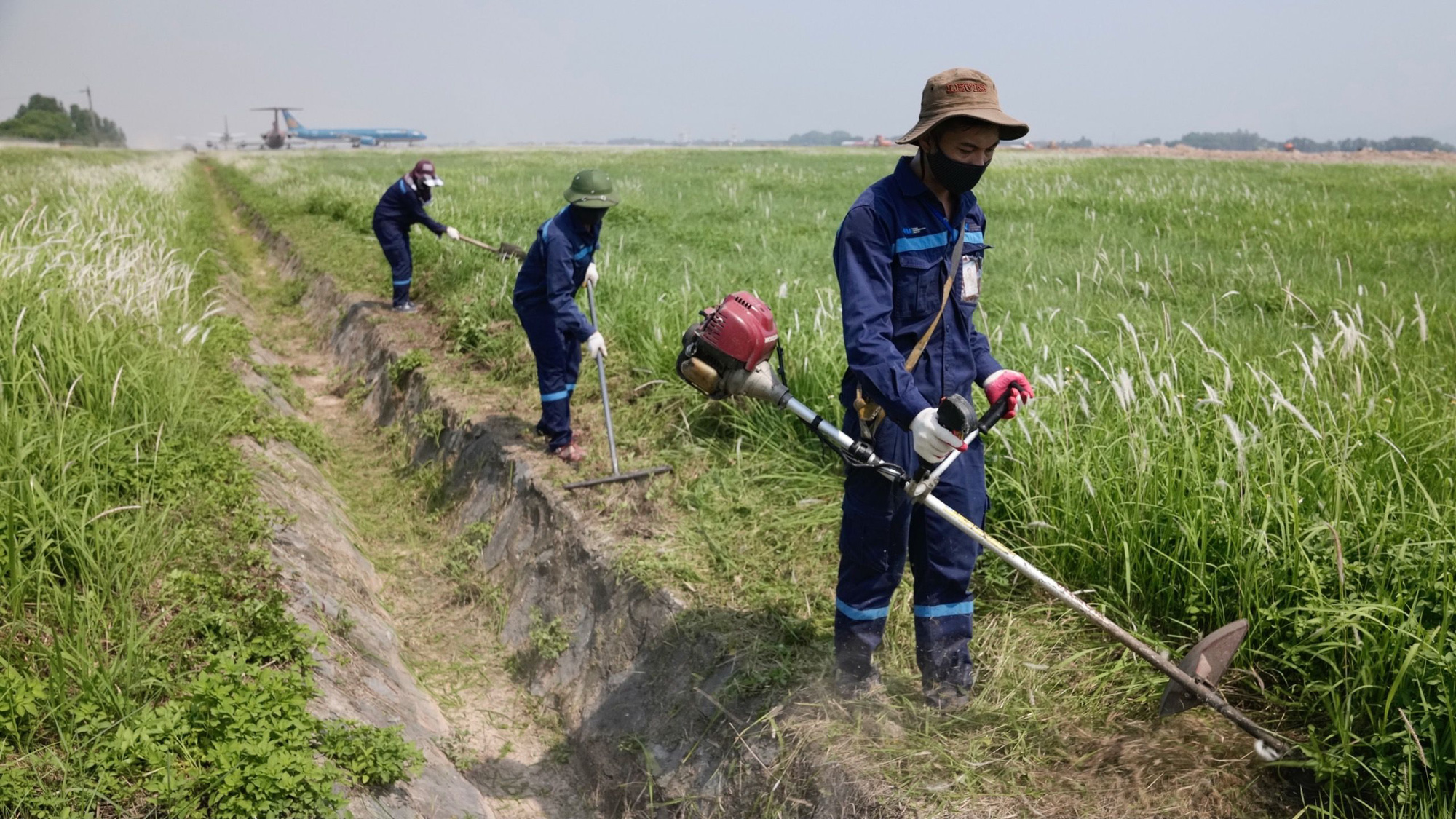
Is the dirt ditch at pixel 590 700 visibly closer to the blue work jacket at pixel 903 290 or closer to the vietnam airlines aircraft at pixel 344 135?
the blue work jacket at pixel 903 290

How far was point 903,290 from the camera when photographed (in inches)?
117

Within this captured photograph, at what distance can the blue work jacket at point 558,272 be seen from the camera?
5785mm

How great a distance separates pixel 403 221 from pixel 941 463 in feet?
28.8

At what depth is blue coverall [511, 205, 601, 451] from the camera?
19.1 ft

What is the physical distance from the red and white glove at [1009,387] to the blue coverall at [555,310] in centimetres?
322

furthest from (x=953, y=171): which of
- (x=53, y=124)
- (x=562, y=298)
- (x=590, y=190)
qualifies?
(x=53, y=124)

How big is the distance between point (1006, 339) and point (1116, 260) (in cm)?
393

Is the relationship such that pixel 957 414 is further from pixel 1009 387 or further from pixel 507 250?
pixel 507 250

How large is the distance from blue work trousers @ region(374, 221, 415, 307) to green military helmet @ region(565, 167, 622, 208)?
16.9ft

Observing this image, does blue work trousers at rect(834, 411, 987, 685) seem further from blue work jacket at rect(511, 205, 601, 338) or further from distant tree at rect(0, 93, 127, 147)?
distant tree at rect(0, 93, 127, 147)

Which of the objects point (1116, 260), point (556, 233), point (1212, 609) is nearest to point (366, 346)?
point (556, 233)

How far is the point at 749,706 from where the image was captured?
3.84m

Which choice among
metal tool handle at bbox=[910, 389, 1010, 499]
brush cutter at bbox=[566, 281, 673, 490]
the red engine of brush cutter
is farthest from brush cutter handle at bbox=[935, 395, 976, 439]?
brush cutter at bbox=[566, 281, 673, 490]

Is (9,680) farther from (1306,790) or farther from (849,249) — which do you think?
(1306,790)
